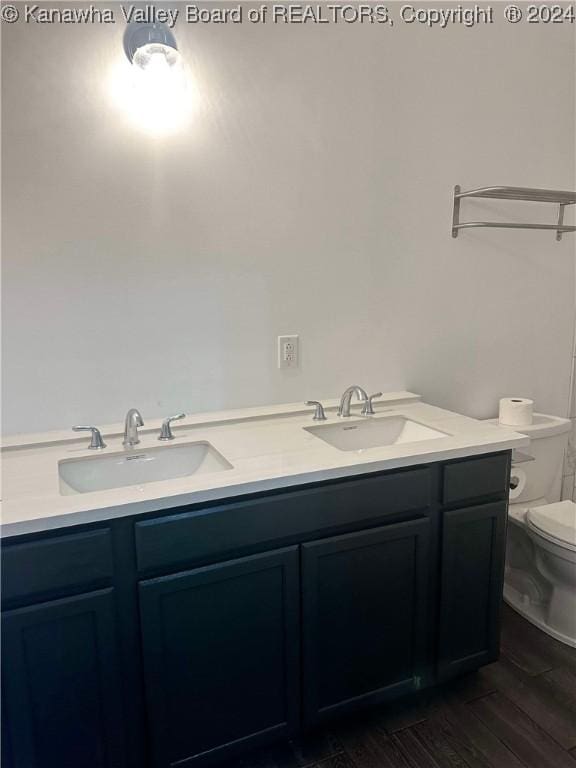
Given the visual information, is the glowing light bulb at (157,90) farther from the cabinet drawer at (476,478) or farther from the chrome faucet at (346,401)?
the cabinet drawer at (476,478)

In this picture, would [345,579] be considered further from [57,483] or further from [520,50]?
[520,50]

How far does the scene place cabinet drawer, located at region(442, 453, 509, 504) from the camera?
1.49 m

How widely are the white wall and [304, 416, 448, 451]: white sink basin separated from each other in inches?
8.5

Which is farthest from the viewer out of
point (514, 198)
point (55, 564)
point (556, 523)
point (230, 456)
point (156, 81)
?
point (514, 198)

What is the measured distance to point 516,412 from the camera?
210 cm

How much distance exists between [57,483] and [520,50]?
2.24 meters

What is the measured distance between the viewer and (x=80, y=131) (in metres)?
1.50

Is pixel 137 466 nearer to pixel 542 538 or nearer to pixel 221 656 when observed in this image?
pixel 221 656

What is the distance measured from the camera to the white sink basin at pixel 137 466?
4.72ft

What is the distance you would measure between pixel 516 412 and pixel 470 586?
0.80m

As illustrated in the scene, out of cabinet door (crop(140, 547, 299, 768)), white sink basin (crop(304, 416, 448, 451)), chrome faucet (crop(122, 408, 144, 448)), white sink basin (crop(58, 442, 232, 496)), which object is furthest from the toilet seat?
chrome faucet (crop(122, 408, 144, 448))

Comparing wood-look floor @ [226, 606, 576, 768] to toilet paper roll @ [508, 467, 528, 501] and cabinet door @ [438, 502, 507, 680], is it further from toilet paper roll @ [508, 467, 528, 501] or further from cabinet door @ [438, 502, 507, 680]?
toilet paper roll @ [508, 467, 528, 501]

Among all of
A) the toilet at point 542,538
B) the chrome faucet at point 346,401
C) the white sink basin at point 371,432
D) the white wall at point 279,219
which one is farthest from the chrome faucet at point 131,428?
the toilet at point 542,538

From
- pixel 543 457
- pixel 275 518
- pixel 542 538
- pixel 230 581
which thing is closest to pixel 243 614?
pixel 230 581
